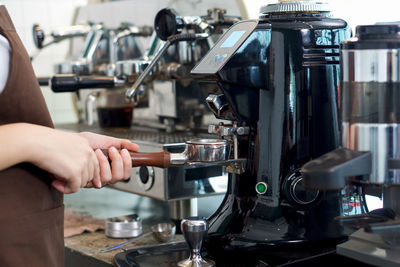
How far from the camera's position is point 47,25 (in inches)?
96.2

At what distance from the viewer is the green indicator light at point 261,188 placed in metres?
0.85

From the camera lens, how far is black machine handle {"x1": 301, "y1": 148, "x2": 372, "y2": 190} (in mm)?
603

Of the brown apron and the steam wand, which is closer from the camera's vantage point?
the brown apron

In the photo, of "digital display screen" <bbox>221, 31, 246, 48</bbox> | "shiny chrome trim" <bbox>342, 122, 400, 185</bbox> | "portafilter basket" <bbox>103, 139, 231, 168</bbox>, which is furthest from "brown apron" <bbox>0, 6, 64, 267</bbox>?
"shiny chrome trim" <bbox>342, 122, 400, 185</bbox>

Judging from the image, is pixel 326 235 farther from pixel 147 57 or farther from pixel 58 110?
pixel 58 110

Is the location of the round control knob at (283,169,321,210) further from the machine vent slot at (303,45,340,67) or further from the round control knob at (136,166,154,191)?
the round control knob at (136,166,154,191)

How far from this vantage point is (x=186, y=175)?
1131mm

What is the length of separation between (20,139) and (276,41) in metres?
0.33

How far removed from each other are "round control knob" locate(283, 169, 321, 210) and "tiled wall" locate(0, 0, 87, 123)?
1628 mm

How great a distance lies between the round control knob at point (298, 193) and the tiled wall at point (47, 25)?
5.34 ft

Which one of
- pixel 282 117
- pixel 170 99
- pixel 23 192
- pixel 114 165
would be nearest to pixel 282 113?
pixel 282 117

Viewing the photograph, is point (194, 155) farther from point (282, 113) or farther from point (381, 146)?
point (381, 146)

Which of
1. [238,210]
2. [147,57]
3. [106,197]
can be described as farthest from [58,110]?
[238,210]

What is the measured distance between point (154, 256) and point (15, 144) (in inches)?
11.4
